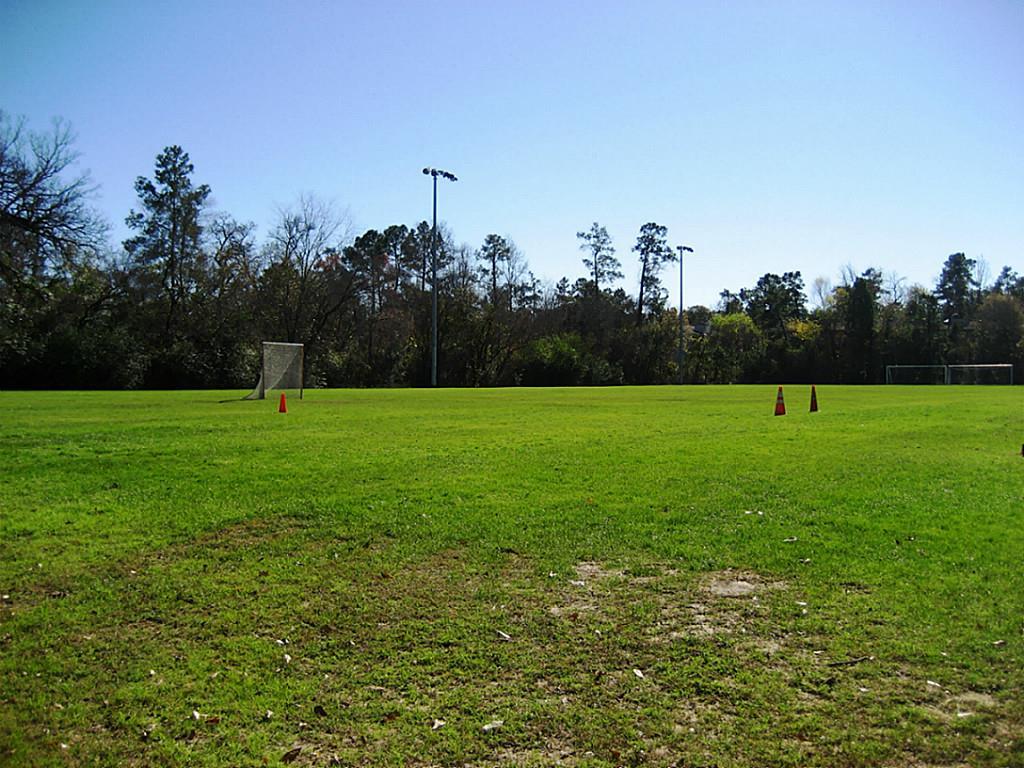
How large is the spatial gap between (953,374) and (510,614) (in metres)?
78.4

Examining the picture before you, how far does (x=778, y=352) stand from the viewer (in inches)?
3307

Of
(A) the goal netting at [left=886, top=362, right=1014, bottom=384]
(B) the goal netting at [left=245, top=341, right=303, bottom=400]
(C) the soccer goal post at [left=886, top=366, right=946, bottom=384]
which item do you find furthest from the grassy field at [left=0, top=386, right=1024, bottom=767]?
(C) the soccer goal post at [left=886, top=366, right=946, bottom=384]

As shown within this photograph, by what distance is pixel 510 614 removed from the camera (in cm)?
513

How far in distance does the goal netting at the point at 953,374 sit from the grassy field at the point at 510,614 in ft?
227

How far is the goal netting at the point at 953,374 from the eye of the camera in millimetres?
69688

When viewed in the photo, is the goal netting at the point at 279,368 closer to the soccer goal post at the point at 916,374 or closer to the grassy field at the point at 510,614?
the grassy field at the point at 510,614

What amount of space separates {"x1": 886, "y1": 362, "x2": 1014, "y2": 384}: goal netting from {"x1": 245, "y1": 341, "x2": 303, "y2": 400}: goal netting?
2426 inches

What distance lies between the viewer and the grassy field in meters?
3.57

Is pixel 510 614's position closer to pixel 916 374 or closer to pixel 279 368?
pixel 279 368

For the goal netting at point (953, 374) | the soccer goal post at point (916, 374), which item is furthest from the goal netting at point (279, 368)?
the soccer goal post at point (916, 374)

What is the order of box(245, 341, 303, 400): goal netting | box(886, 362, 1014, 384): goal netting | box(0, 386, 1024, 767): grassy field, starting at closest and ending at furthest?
box(0, 386, 1024, 767): grassy field
box(245, 341, 303, 400): goal netting
box(886, 362, 1014, 384): goal netting

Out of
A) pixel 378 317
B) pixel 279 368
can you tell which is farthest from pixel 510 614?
pixel 378 317

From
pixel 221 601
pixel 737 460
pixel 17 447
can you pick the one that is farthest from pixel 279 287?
pixel 221 601

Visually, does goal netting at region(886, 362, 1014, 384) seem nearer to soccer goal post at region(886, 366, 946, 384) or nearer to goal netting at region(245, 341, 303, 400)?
soccer goal post at region(886, 366, 946, 384)
